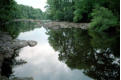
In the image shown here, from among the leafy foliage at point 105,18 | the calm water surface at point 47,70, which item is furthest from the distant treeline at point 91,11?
the calm water surface at point 47,70

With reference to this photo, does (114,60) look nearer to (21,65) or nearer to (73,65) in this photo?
(73,65)

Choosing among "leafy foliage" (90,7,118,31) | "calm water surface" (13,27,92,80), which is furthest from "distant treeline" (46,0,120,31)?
"calm water surface" (13,27,92,80)

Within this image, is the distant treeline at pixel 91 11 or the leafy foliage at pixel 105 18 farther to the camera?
the distant treeline at pixel 91 11

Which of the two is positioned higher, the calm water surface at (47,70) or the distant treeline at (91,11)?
the distant treeline at (91,11)

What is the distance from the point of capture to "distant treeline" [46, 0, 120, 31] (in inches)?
908

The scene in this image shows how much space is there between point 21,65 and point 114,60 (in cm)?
676

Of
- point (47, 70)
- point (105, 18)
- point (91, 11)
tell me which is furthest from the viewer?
point (91, 11)

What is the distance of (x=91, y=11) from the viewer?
127 ft

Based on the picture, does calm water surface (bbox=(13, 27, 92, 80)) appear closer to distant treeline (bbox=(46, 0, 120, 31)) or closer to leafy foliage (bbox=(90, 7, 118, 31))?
leafy foliage (bbox=(90, 7, 118, 31))

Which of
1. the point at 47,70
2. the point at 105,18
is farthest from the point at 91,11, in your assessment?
the point at 47,70

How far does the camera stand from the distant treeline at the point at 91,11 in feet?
75.7

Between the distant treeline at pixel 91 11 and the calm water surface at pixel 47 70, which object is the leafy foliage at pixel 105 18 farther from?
the calm water surface at pixel 47 70

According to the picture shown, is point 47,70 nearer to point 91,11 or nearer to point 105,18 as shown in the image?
point 105,18

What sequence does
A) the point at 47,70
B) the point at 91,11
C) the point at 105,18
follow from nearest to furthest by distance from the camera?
the point at 47,70 < the point at 105,18 < the point at 91,11
